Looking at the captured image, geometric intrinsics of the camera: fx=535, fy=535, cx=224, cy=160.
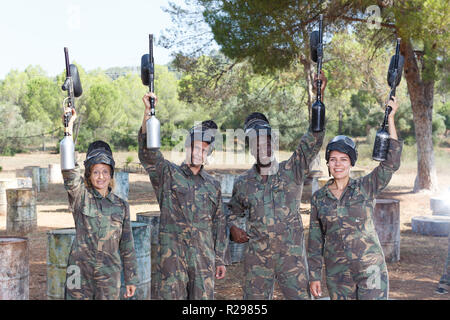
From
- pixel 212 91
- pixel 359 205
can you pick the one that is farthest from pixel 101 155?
pixel 212 91

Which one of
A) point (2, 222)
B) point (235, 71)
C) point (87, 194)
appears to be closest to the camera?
point (87, 194)

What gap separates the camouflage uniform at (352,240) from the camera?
353 cm

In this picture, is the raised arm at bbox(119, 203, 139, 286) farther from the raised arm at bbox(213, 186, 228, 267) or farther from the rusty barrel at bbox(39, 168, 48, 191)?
the rusty barrel at bbox(39, 168, 48, 191)

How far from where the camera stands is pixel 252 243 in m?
3.86

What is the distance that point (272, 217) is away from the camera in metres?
3.84

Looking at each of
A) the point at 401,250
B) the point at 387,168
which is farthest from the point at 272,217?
the point at 401,250

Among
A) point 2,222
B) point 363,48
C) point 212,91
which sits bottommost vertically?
point 2,222

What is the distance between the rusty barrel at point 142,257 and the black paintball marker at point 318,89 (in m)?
2.13

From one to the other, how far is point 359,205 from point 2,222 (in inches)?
385

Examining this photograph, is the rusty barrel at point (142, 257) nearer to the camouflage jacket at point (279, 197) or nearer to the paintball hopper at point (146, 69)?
the camouflage jacket at point (279, 197)

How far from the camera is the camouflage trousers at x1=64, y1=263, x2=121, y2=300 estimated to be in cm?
361
